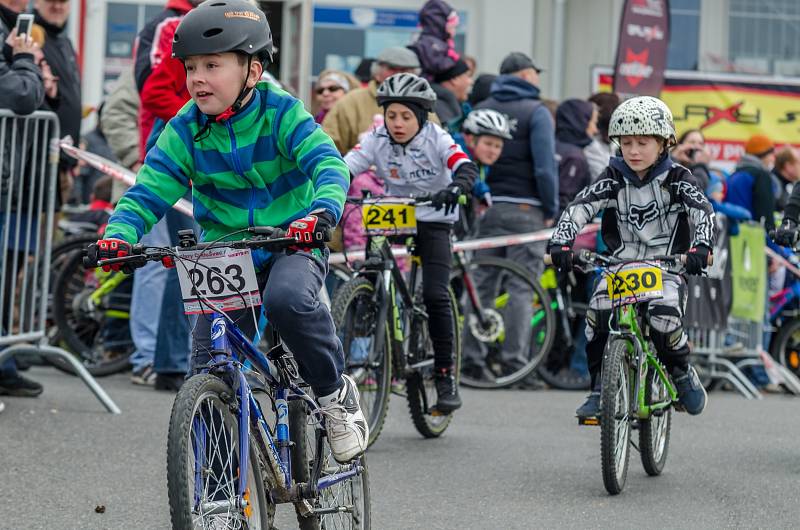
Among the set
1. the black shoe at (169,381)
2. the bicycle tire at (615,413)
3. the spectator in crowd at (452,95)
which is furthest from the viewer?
the spectator in crowd at (452,95)

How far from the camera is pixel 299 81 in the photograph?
41.0 ft

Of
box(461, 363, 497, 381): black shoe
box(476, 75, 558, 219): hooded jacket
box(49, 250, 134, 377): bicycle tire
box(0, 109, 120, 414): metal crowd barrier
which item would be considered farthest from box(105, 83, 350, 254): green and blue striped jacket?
box(476, 75, 558, 219): hooded jacket

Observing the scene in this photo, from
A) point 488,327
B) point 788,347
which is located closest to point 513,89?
point 488,327

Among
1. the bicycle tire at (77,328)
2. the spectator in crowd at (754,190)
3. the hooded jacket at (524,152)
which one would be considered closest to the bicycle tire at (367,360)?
the bicycle tire at (77,328)

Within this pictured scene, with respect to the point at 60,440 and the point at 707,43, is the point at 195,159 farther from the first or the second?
the point at 707,43

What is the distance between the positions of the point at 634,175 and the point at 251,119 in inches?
113

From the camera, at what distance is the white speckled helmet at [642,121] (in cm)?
738

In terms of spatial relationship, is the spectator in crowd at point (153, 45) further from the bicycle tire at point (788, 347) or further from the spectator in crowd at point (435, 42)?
the bicycle tire at point (788, 347)

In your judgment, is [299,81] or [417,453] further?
[299,81]

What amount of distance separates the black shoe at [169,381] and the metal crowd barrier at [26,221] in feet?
3.05

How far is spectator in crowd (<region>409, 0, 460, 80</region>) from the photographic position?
37.0 ft

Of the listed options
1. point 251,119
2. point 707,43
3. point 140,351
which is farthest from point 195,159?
point 707,43

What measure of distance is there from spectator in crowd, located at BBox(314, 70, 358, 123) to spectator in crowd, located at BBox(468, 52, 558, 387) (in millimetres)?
1180

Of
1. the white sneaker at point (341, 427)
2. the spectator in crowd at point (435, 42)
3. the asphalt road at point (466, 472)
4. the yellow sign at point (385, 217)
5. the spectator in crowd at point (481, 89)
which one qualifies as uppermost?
the spectator in crowd at point (435, 42)
